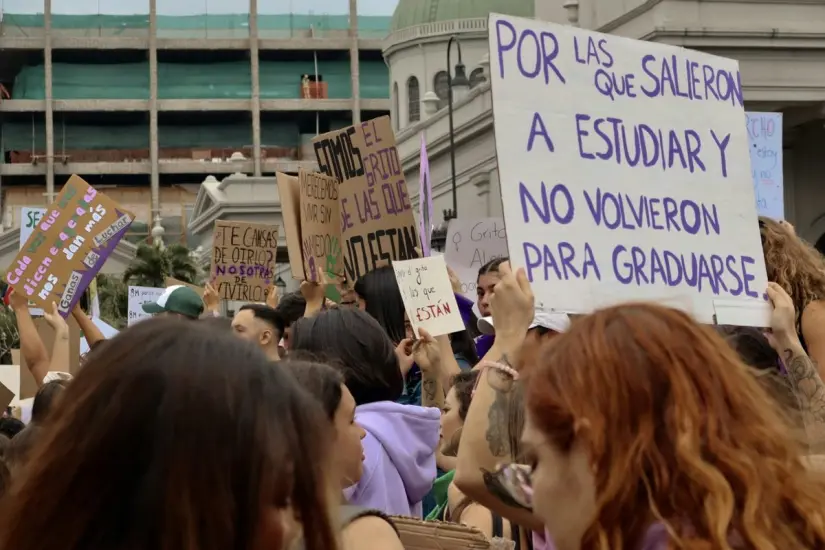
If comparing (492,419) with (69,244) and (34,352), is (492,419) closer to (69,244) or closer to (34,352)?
(34,352)

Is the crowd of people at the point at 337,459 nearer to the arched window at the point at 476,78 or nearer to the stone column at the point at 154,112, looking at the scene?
the arched window at the point at 476,78

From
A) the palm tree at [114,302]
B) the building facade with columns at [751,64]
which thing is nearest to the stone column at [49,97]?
the palm tree at [114,302]

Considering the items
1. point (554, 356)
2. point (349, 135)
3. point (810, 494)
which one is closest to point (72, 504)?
point (554, 356)

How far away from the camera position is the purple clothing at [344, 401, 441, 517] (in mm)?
3830

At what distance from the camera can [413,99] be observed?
47188 mm

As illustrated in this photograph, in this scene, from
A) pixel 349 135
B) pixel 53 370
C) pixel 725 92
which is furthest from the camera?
pixel 349 135

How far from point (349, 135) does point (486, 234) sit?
2.34m

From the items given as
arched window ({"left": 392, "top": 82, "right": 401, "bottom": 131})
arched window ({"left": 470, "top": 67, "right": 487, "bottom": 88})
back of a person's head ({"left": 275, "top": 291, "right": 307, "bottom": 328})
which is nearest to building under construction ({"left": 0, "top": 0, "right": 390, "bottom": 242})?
arched window ({"left": 392, "top": 82, "right": 401, "bottom": 131})

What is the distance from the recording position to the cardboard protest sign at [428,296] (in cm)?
652

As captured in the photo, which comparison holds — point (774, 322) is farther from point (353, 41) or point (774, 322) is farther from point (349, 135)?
point (353, 41)

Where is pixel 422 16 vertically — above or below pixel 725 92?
above

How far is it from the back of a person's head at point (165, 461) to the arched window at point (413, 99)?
45.4m

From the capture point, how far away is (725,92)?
471 centimetres

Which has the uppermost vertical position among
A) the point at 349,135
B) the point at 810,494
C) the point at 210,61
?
the point at 210,61
